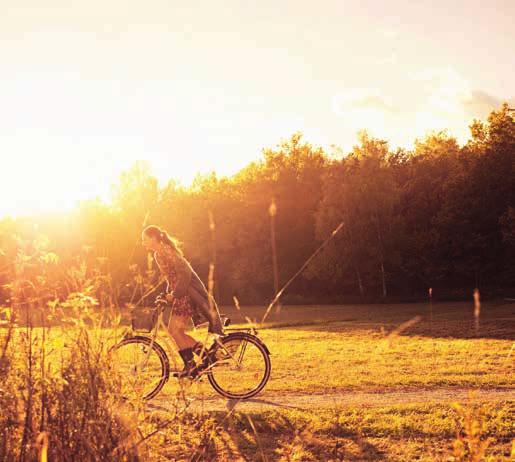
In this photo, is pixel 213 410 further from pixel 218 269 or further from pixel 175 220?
pixel 175 220

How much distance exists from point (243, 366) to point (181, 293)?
1.19m

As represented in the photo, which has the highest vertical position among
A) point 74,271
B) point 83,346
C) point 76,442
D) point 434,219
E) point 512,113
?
point 512,113

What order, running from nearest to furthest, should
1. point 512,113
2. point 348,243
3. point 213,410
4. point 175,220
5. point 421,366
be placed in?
point 213,410, point 421,366, point 348,243, point 512,113, point 175,220

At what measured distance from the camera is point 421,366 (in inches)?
515

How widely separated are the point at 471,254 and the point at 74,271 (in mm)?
44971

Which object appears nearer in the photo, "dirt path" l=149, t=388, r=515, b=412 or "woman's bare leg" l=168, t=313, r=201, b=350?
"dirt path" l=149, t=388, r=515, b=412

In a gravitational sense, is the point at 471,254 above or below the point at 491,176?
below

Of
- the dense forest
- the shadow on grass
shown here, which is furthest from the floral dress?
the dense forest

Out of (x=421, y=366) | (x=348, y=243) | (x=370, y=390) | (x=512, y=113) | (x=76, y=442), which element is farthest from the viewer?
(x=512, y=113)

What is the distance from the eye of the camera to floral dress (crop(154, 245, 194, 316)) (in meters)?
8.62

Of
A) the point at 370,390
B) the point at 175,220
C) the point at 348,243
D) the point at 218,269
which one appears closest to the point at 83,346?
the point at 370,390

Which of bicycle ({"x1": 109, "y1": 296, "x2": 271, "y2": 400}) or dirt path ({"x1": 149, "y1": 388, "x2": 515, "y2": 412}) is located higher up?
bicycle ({"x1": 109, "y1": 296, "x2": 271, "y2": 400})

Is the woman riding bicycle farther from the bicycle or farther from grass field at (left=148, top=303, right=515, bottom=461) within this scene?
grass field at (left=148, top=303, right=515, bottom=461)

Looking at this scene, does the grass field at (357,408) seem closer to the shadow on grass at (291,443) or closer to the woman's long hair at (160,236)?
the shadow on grass at (291,443)
